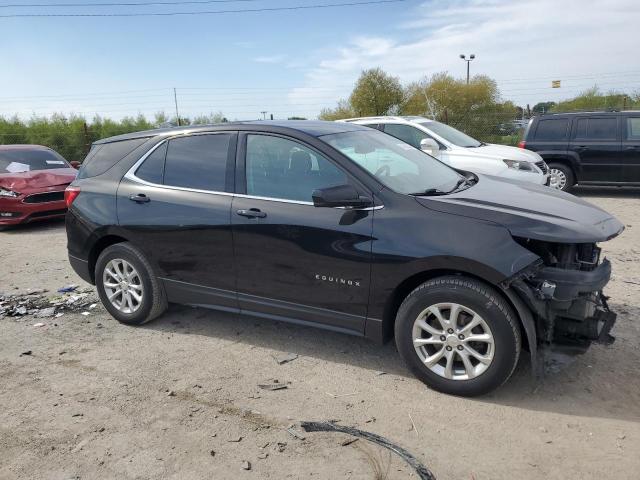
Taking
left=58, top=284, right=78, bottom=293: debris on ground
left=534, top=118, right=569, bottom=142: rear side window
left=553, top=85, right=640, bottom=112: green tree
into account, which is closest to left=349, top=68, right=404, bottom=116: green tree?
left=553, top=85, right=640, bottom=112: green tree

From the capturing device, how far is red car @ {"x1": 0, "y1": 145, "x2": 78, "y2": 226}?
9.48m

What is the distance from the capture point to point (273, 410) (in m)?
3.35

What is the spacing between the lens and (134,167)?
468 cm

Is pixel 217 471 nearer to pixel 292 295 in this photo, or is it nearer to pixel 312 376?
pixel 312 376

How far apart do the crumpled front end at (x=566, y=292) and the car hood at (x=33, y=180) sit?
8713 mm

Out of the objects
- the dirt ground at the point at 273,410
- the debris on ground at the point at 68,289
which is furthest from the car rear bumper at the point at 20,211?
the dirt ground at the point at 273,410

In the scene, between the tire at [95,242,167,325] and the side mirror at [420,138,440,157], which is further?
the side mirror at [420,138,440,157]

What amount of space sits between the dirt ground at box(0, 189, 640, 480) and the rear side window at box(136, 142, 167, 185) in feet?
4.41

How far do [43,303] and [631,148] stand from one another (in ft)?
34.5

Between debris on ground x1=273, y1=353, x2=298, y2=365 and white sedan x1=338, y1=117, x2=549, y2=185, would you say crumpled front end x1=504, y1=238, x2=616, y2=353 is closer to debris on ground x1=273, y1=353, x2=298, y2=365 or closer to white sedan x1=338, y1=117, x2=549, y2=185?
debris on ground x1=273, y1=353, x2=298, y2=365

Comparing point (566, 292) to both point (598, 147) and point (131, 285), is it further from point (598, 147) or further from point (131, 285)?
point (598, 147)

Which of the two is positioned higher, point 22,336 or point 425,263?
point 425,263

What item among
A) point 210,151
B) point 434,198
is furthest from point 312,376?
point 210,151

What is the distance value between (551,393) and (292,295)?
186cm
